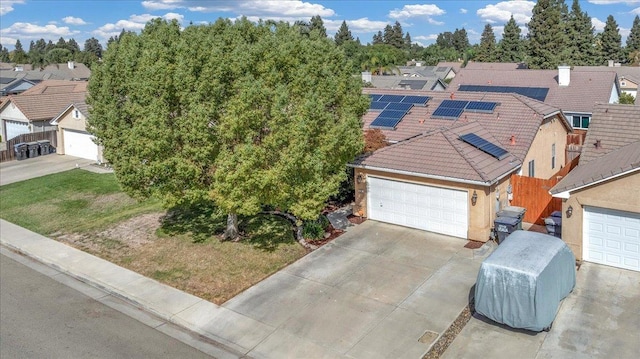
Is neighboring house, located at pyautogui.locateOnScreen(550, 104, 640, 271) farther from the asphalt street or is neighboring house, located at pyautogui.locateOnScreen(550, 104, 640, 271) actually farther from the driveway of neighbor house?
the driveway of neighbor house

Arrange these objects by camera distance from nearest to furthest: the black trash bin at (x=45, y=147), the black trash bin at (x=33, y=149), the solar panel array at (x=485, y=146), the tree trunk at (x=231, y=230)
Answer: the tree trunk at (x=231, y=230)
the solar panel array at (x=485, y=146)
the black trash bin at (x=33, y=149)
the black trash bin at (x=45, y=147)

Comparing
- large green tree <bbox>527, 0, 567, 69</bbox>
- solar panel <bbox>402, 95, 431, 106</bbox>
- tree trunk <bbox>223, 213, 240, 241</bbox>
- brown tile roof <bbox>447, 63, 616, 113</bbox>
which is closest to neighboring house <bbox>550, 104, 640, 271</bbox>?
solar panel <bbox>402, 95, 431, 106</bbox>

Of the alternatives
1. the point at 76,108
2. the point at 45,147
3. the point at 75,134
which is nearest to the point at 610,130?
the point at 76,108

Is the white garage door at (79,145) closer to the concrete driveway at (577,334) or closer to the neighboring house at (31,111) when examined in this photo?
the neighboring house at (31,111)

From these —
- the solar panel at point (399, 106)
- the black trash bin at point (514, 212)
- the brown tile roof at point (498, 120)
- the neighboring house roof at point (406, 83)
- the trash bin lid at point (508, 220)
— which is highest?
the neighboring house roof at point (406, 83)

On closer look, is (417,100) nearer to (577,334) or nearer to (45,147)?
(577,334)

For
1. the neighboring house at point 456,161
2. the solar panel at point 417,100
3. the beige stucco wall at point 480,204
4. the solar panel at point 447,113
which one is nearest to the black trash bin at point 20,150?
the neighboring house at point 456,161

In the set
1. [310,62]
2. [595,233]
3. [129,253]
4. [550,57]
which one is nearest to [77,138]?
[129,253]
